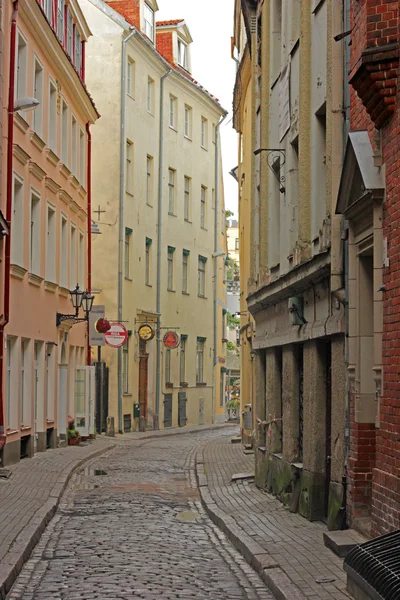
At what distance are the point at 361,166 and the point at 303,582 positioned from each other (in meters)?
3.52

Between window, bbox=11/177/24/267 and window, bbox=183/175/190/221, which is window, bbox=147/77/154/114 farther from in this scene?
window, bbox=11/177/24/267

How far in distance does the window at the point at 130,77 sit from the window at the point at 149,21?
3.41 metres

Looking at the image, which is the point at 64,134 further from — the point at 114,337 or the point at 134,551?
the point at 134,551

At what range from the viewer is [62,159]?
91.0 ft

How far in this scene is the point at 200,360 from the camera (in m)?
46.3

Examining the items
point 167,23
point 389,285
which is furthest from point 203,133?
point 389,285

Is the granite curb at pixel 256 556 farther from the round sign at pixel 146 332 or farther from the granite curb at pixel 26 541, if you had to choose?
the round sign at pixel 146 332

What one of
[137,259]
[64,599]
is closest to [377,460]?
[64,599]

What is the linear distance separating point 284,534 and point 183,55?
122ft

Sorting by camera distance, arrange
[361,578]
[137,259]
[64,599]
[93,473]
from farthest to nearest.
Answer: [137,259] < [93,473] < [64,599] < [361,578]

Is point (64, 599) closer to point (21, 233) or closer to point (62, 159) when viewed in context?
point (21, 233)

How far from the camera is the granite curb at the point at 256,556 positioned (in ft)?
27.7

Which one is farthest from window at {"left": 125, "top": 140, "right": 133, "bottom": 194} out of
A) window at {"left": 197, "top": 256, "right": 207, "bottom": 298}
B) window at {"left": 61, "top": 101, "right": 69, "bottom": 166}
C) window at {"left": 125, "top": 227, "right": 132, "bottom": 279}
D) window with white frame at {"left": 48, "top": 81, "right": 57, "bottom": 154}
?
window with white frame at {"left": 48, "top": 81, "right": 57, "bottom": 154}

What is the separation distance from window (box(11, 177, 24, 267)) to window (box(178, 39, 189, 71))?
2484cm
